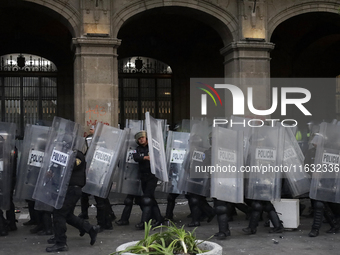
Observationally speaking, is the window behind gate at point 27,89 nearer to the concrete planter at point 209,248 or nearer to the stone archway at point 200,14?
the stone archway at point 200,14

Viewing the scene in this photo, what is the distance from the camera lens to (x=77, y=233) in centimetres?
880

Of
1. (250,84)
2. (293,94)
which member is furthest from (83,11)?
(293,94)

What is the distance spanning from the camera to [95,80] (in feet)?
45.0

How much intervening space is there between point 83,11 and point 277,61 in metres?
9.55

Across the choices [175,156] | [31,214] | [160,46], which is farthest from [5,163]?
[160,46]

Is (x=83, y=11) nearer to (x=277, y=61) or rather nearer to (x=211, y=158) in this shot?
(x=211, y=158)

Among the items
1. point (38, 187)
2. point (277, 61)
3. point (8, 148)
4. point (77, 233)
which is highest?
point (277, 61)

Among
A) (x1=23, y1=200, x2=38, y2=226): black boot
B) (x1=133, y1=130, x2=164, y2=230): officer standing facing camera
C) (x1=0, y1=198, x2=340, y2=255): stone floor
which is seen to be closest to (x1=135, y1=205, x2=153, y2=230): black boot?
(x1=133, y1=130, x2=164, y2=230): officer standing facing camera

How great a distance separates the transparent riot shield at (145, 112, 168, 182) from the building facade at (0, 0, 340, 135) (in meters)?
5.49

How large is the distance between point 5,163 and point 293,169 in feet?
15.7

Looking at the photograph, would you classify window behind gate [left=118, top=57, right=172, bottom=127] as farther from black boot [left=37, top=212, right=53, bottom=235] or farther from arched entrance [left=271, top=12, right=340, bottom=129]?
black boot [left=37, top=212, right=53, bottom=235]

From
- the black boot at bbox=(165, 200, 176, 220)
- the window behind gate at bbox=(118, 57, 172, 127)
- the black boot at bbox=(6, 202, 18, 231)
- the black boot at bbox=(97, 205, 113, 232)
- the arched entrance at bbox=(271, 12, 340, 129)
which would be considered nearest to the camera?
the black boot at bbox=(97, 205, 113, 232)

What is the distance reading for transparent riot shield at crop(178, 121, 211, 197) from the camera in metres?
8.79

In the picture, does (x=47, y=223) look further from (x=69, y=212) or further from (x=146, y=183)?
(x=146, y=183)
